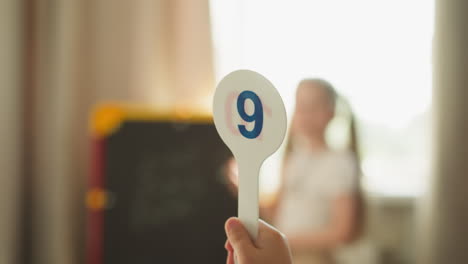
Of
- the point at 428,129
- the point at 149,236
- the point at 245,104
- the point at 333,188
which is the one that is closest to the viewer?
the point at 245,104

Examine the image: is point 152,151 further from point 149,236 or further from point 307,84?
point 307,84

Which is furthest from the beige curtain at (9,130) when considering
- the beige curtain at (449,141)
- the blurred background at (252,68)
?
the beige curtain at (449,141)

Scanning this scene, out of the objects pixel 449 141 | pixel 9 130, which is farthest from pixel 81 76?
pixel 449 141

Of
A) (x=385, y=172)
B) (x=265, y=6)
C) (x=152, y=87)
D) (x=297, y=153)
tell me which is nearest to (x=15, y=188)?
(x=152, y=87)

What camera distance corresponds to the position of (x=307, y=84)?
1.35 meters

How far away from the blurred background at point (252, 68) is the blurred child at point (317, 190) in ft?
0.78

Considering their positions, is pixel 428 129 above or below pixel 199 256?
above

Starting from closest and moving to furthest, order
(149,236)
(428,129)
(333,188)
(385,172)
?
(333,188)
(149,236)
(428,129)
(385,172)

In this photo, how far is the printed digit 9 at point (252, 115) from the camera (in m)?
0.33

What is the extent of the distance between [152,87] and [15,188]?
0.61m

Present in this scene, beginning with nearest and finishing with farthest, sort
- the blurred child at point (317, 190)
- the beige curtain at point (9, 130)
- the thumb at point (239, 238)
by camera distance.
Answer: the thumb at point (239, 238) → the blurred child at point (317, 190) → the beige curtain at point (9, 130)

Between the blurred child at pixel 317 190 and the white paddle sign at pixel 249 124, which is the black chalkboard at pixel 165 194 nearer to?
the blurred child at pixel 317 190

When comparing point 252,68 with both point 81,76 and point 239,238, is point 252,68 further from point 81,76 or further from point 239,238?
point 239,238

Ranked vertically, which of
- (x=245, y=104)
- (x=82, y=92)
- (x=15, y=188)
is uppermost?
(x=82, y=92)
